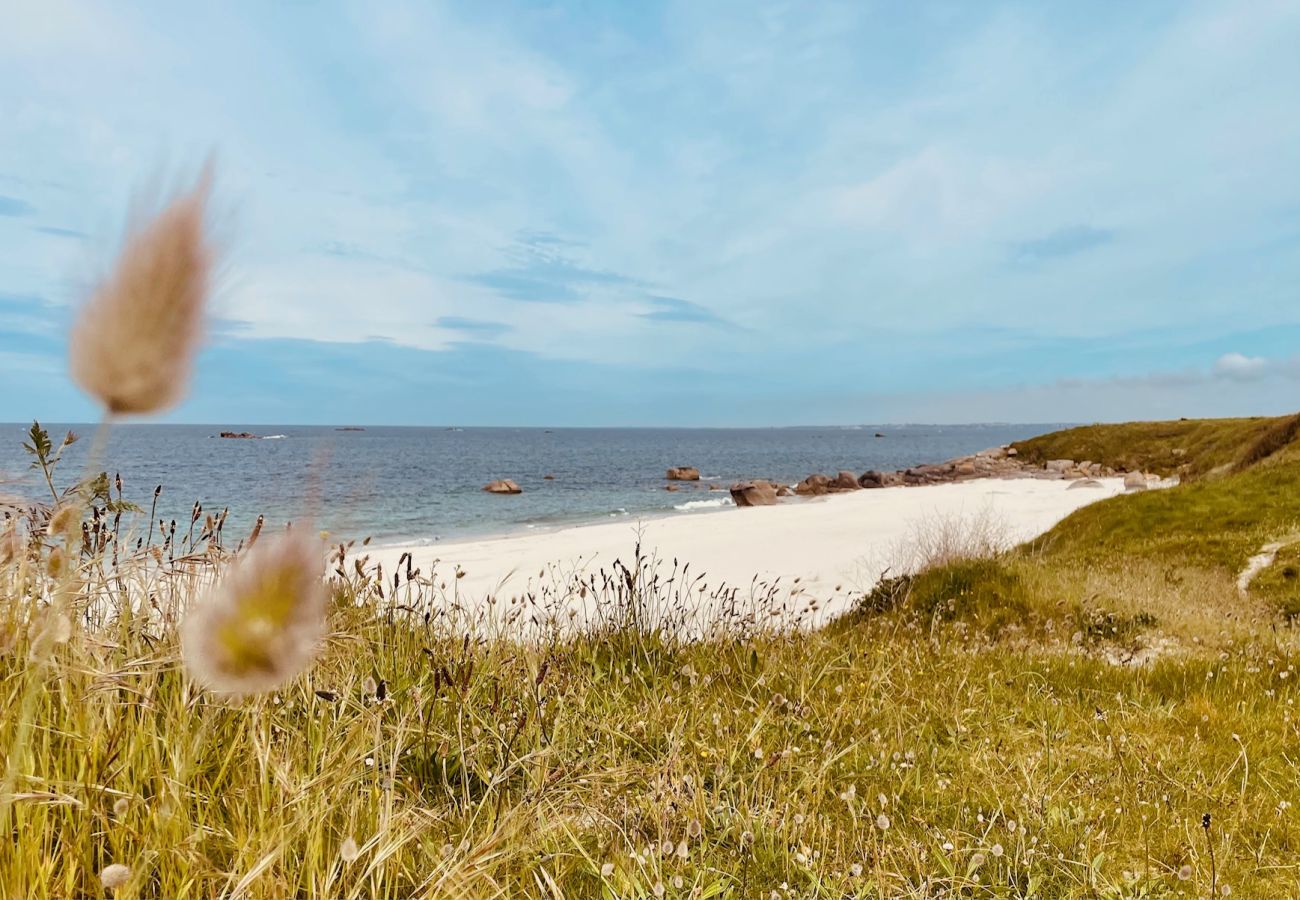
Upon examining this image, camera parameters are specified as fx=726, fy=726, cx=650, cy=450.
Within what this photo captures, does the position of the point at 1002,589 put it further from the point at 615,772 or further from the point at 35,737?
the point at 35,737

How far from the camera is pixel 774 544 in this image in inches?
923

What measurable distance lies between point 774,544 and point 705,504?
21.5m

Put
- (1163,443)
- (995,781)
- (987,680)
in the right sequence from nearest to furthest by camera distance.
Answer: (995,781) → (987,680) → (1163,443)

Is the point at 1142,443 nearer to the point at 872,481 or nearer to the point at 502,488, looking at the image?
the point at 872,481

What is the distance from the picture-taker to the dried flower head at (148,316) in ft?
5.16

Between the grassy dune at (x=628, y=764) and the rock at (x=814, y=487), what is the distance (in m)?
40.7

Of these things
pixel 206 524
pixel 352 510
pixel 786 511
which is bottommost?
pixel 786 511

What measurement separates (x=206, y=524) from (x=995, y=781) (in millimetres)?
4635

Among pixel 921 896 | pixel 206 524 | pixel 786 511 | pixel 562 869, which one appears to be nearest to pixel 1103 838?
pixel 921 896

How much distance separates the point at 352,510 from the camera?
5.52 feet

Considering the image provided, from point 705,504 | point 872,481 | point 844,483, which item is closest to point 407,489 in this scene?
point 705,504

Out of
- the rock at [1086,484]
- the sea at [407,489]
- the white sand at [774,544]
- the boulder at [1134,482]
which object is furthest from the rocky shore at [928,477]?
the white sand at [774,544]

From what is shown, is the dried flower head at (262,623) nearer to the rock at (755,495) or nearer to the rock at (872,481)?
the rock at (755,495)

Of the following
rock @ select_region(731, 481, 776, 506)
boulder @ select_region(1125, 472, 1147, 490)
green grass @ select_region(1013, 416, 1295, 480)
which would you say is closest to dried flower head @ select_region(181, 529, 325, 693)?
green grass @ select_region(1013, 416, 1295, 480)
